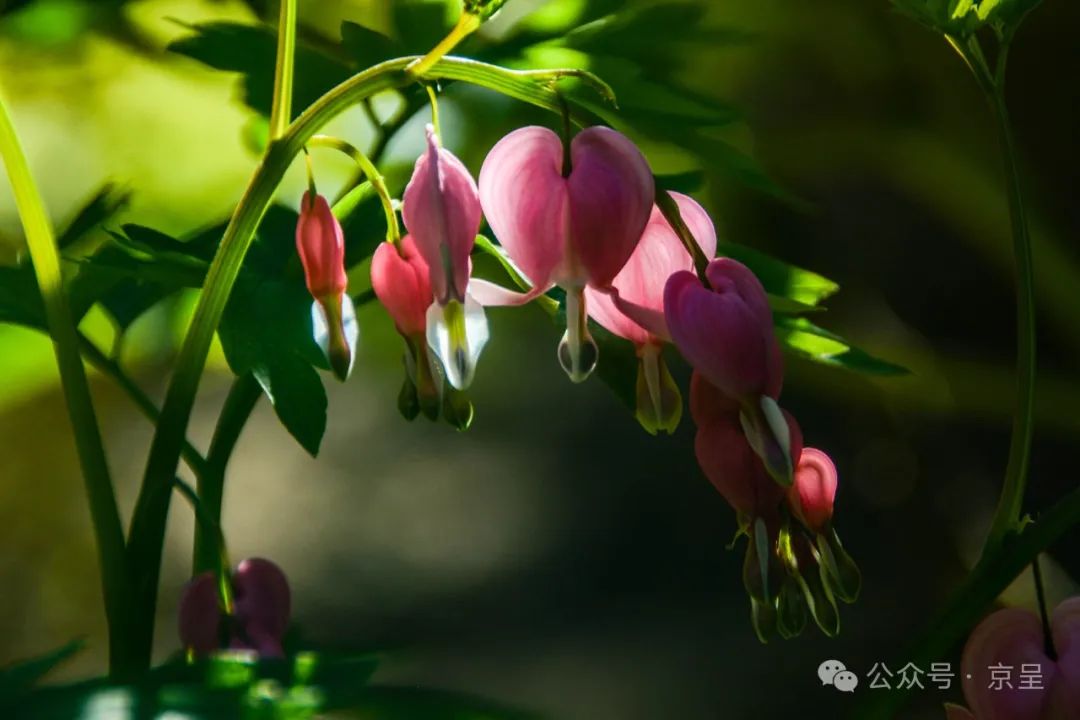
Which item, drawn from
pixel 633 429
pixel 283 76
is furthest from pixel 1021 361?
pixel 633 429

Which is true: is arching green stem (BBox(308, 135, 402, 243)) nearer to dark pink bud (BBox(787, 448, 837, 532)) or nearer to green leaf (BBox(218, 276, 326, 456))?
green leaf (BBox(218, 276, 326, 456))

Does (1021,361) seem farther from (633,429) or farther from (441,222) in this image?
(633,429)

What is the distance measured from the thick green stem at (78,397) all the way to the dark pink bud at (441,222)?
251 millimetres

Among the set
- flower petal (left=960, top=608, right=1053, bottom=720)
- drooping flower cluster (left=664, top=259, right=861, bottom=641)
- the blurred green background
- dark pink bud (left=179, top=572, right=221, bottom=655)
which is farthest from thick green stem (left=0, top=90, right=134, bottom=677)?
the blurred green background

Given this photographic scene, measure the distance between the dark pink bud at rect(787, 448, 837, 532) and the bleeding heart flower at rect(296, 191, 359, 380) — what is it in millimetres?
226

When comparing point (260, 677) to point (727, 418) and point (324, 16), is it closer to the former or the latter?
point (727, 418)

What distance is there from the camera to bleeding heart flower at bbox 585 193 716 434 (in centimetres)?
57

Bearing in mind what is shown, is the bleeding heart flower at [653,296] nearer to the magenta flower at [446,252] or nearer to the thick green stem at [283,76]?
the magenta flower at [446,252]

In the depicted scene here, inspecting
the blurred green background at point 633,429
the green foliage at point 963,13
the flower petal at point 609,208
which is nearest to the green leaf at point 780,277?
the green foliage at point 963,13

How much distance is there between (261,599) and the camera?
0.75 metres

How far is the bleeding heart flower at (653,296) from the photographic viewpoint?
0.57m

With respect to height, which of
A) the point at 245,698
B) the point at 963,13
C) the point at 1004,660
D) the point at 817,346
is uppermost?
the point at 963,13

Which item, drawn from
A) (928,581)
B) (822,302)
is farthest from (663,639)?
(822,302)

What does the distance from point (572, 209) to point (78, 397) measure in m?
0.33
